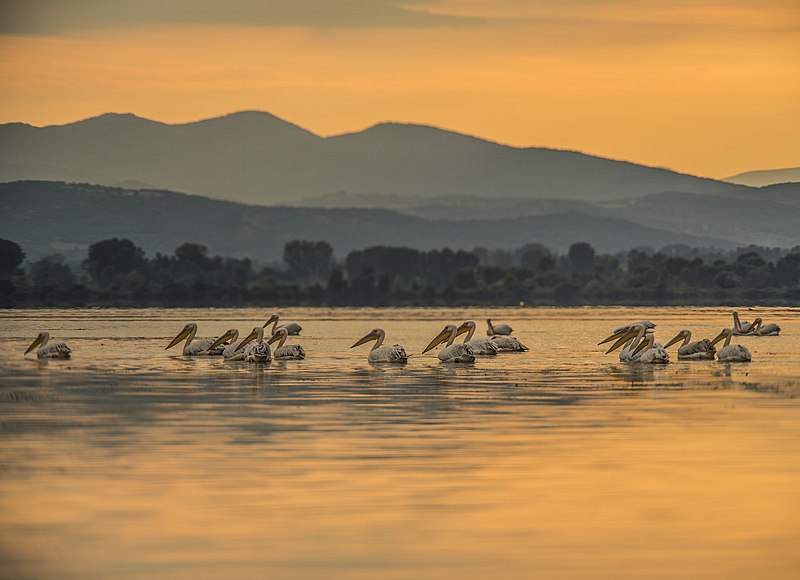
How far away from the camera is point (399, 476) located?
14539mm

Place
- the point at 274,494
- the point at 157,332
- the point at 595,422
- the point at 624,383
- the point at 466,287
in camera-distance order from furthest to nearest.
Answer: the point at 466,287
the point at 157,332
the point at 624,383
the point at 595,422
the point at 274,494

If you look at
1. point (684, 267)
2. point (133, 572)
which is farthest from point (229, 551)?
point (684, 267)

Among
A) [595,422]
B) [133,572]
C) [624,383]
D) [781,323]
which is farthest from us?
[781,323]

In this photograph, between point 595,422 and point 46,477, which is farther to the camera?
point 595,422

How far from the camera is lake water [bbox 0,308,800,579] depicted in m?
11.2

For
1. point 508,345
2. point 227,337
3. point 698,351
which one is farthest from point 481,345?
point 227,337

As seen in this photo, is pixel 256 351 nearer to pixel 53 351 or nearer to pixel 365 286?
pixel 53 351

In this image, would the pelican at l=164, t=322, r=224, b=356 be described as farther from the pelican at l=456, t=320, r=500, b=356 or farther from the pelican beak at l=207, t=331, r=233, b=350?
the pelican at l=456, t=320, r=500, b=356

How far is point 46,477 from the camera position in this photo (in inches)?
581

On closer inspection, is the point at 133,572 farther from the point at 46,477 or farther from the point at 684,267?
the point at 684,267

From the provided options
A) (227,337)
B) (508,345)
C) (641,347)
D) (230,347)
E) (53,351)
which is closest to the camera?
(641,347)

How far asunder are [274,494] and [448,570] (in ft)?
10.2

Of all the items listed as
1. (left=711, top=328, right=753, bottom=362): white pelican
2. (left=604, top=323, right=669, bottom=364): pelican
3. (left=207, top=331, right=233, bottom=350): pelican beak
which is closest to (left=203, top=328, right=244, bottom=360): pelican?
(left=207, top=331, right=233, bottom=350): pelican beak

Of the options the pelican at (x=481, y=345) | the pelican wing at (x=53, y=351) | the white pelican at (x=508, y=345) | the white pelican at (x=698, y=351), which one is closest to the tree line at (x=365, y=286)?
the white pelican at (x=508, y=345)
